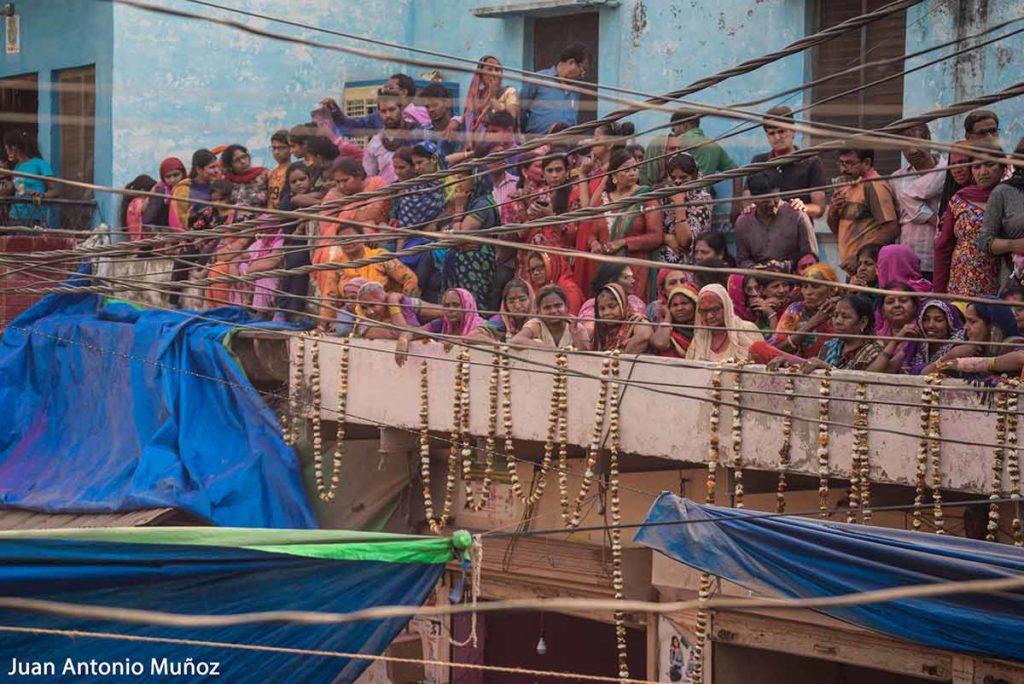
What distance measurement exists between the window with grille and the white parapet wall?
7.45ft

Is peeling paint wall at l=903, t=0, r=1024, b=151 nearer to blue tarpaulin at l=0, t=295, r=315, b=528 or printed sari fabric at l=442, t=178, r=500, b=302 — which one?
printed sari fabric at l=442, t=178, r=500, b=302

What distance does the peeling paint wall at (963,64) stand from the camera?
9438 millimetres

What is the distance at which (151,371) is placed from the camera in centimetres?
1078

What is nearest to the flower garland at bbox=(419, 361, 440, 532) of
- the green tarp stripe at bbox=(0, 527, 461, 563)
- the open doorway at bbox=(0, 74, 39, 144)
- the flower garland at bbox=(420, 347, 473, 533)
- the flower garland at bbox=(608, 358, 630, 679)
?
the flower garland at bbox=(420, 347, 473, 533)

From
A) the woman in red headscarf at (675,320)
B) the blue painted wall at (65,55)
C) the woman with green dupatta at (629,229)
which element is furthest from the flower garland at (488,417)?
the blue painted wall at (65,55)

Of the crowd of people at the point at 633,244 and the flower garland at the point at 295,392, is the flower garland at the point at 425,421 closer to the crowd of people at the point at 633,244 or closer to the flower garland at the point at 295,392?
the crowd of people at the point at 633,244

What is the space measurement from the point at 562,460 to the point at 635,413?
59 centimetres

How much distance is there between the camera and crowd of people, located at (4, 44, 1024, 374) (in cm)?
748

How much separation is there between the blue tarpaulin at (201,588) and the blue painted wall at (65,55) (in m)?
7.06

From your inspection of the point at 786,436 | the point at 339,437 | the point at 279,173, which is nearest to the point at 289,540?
the point at 786,436

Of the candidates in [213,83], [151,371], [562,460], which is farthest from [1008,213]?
[213,83]

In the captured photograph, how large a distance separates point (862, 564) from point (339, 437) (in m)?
4.81

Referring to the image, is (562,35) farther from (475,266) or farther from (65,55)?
(65,55)

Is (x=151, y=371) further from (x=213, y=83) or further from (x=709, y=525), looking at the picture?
(x=709, y=525)
